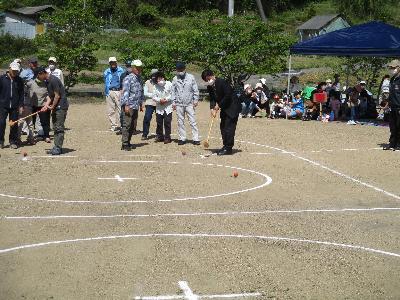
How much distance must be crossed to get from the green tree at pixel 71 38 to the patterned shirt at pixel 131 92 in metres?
10.9

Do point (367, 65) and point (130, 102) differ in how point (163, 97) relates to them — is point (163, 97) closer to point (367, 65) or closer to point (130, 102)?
point (130, 102)

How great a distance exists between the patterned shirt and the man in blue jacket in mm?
2206

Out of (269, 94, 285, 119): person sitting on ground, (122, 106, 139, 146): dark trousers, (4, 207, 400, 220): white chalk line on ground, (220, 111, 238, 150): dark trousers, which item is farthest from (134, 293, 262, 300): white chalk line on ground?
(269, 94, 285, 119): person sitting on ground

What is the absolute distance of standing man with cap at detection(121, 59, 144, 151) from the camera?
14805 mm

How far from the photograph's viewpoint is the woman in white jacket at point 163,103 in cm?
1599

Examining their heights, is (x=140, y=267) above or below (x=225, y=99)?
below

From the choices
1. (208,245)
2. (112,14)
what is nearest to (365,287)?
(208,245)

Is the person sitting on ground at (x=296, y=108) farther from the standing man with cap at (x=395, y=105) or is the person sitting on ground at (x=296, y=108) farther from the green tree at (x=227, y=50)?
the standing man with cap at (x=395, y=105)

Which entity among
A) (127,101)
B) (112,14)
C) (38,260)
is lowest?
(38,260)

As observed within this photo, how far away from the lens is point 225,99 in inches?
566

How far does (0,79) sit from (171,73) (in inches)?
422

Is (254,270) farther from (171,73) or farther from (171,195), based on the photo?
(171,73)

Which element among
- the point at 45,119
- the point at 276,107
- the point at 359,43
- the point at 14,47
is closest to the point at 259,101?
the point at 276,107

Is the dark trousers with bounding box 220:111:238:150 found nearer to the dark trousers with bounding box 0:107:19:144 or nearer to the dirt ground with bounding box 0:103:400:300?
the dirt ground with bounding box 0:103:400:300
